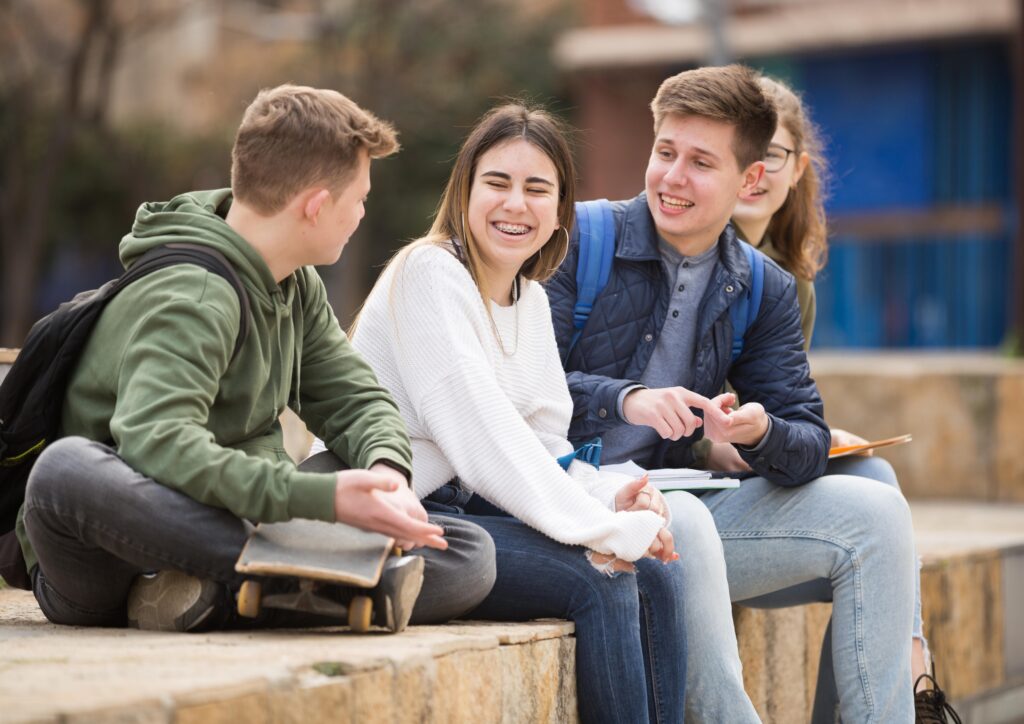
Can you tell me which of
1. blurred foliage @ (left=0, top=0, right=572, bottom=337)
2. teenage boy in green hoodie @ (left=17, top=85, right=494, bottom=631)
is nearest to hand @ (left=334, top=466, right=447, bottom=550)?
teenage boy in green hoodie @ (left=17, top=85, right=494, bottom=631)

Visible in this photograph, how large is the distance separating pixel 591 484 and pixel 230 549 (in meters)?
0.98

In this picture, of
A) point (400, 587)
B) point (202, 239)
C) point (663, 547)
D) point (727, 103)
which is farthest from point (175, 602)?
point (727, 103)

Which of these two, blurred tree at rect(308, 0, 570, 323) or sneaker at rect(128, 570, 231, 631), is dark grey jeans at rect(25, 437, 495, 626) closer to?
sneaker at rect(128, 570, 231, 631)

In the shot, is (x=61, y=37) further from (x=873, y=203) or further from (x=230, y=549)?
(x=230, y=549)

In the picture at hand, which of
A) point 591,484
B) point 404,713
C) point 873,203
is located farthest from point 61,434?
point 873,203

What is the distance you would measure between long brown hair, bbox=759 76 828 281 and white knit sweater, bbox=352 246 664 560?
1.39 m

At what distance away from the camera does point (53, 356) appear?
119 inches

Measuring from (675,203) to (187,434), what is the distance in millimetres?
1694

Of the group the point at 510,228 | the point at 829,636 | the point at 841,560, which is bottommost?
the point at 829,636

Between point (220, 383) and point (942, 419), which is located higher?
point (220, 383)

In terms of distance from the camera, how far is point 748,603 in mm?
4148

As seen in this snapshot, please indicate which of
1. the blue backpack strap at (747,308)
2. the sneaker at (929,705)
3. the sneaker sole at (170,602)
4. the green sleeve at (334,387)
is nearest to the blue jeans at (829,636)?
the sneaker at (929,705)

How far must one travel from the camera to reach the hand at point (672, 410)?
3574mm

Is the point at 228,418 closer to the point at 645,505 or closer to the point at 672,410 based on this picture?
the point at 645,505
